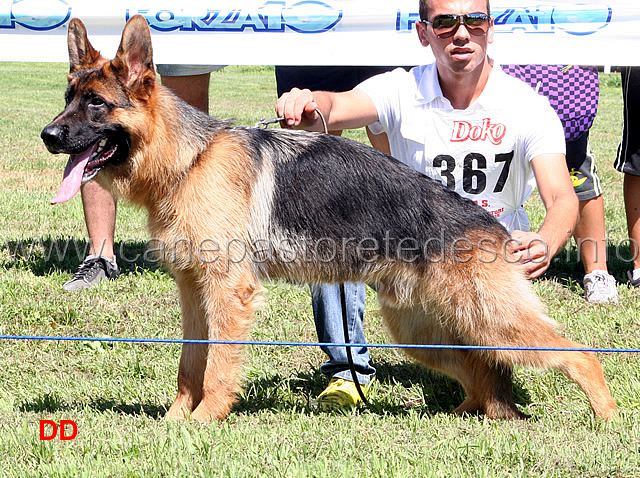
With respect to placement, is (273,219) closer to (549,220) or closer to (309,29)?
(549,220)

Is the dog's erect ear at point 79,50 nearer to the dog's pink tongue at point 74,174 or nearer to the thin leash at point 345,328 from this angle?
the dog's pink tongue at point 74,174

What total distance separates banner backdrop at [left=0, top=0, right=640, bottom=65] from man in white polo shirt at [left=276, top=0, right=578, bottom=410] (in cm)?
177

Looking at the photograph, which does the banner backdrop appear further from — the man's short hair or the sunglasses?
the sunglasses

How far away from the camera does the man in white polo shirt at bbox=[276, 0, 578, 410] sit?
351 centimetres

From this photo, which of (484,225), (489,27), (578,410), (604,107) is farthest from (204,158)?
(604,107)

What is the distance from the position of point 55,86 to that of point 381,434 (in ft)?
63.8

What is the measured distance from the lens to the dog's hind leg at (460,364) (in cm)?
359

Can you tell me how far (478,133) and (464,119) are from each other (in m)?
0.10

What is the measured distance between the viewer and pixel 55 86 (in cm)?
2034

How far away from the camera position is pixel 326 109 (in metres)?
3.69

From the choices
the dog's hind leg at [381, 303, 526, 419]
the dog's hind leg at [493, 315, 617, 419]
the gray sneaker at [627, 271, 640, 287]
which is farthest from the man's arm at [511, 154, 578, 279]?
the gray sneaker at [627, 271, 640, 287]

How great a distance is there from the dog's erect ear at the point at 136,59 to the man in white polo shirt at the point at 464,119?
26.3 inches

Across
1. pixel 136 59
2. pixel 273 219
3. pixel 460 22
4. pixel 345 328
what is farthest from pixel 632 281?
pixel 136 59

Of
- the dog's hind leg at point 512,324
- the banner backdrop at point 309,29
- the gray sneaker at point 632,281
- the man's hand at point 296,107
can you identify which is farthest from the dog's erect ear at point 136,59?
the gray sneaker at point 632,281
